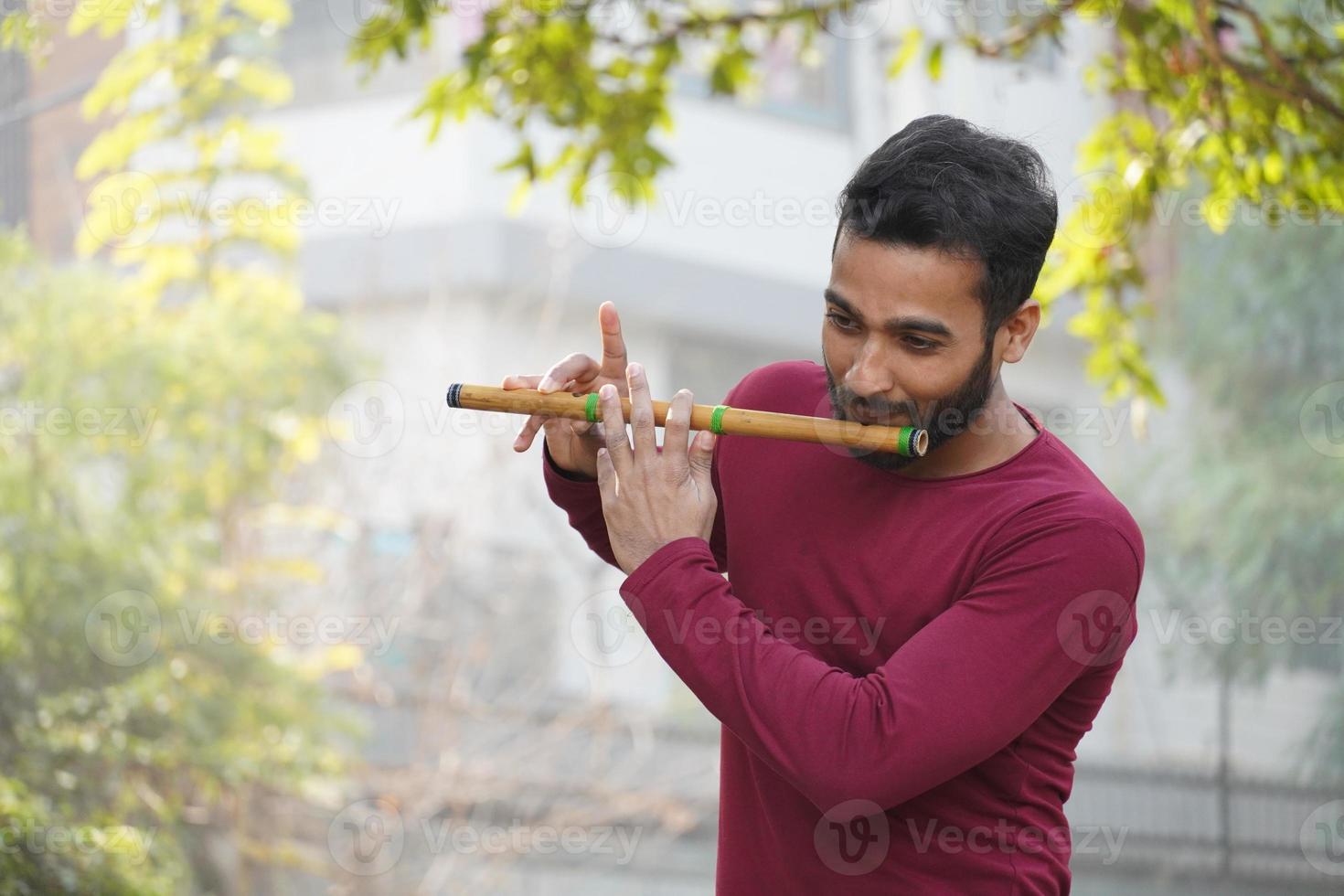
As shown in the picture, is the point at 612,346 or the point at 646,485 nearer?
the point at 646,485

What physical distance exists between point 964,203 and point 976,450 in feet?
0.93

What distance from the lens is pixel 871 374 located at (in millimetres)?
1573

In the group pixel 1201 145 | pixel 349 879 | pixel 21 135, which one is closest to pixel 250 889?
pixel 349 879

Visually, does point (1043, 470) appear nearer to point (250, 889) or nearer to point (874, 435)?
point (874, 435)

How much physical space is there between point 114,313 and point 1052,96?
6484 mm

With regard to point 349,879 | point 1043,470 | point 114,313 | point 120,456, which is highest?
point 1043,470

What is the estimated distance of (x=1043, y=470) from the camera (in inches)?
63.9
